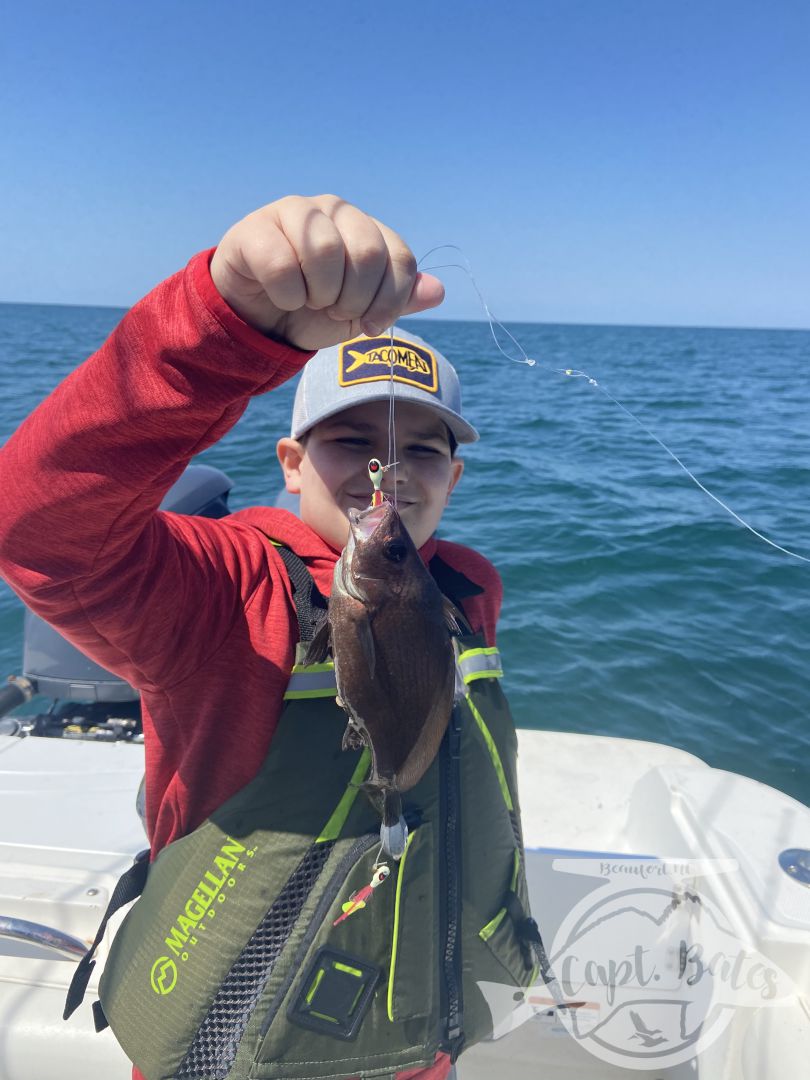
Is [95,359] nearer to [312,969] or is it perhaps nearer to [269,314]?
[269,314]

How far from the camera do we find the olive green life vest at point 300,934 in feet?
5.52

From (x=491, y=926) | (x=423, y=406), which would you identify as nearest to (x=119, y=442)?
(x=423, y=406)

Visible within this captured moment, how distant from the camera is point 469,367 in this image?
31.0 metres

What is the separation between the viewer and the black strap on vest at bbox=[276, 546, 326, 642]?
1.83 m

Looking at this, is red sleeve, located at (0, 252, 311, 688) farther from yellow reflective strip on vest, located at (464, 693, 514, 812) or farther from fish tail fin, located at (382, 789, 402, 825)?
yellow reflective strip on vest, located at (464, 693, 514, 812)

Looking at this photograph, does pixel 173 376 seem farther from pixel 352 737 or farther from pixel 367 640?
pixel 352 737

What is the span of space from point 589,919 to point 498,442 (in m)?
12.4

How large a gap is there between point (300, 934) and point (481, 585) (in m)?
1.19

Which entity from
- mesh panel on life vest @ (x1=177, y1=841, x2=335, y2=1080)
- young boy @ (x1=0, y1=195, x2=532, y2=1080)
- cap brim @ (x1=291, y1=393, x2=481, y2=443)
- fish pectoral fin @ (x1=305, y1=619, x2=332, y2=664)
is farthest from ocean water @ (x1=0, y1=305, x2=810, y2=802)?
mesh panel on life vest @ (x1=177, y1=841, x2=335, y2=1080)

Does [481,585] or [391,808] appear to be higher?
[481,585]

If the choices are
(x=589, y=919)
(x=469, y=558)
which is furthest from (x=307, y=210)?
(x=589, y=919)

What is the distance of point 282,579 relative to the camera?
1895 millimetres

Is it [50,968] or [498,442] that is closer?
[50,968]

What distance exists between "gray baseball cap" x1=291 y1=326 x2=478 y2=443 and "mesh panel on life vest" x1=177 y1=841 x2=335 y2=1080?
4.18 feet
